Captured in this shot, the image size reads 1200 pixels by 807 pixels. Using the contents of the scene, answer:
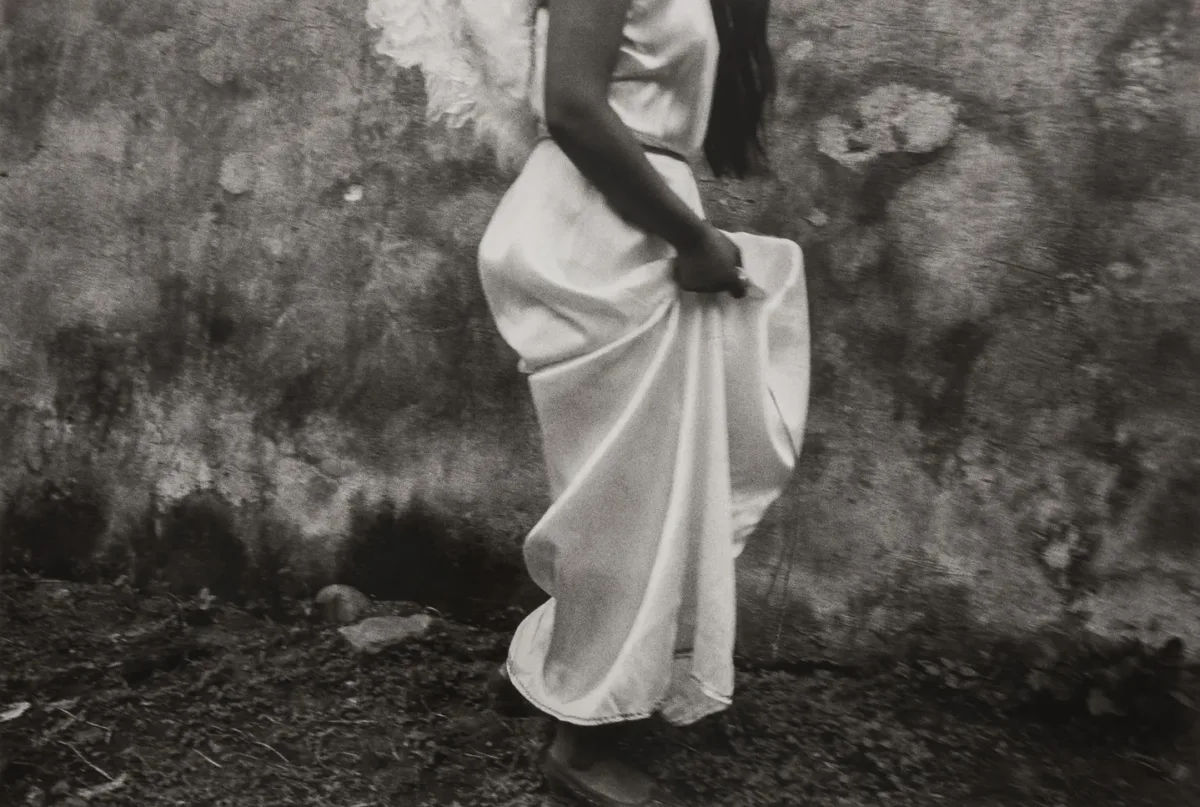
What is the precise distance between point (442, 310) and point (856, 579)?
54.6 inches

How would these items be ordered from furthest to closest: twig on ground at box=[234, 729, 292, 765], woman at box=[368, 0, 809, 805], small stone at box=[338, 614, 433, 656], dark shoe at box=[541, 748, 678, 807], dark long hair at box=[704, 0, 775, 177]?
1. small stone at box=[338, 614, 433, 656]
2. twig on ground at box=[234, 729, 292, 765]
3. dark long hair at box=[704, 0, 775, 177]
4. dark shoe at box=[541, 748, 678, 807]
5. woman at box=[368, 0, 809, 805]

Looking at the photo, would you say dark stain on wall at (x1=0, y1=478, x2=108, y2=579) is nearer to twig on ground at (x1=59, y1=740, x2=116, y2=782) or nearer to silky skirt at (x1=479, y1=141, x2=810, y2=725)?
twig on ground at (x1=59, y1=740, x2=116, y2=782)

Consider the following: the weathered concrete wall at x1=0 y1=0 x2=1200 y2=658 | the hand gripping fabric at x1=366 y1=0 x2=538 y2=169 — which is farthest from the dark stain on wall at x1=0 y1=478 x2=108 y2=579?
the hand gripping fabric at x1=366 y1=0 x2=538 y2=169

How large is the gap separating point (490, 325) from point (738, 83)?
1.01m

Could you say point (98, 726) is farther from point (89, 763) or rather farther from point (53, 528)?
point (53, 528)

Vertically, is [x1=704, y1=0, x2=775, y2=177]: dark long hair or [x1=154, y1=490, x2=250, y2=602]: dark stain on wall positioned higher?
[x1=704, y1=0, x2=775, y2=177]: dark long hair

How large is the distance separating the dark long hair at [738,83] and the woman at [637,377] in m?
0.26

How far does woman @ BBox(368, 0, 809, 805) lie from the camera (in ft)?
5.56

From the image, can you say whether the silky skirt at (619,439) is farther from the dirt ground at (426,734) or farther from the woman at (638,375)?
the dirt ground at (426,734)

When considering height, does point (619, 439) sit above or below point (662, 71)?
below

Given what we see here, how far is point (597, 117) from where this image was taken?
1.61 m

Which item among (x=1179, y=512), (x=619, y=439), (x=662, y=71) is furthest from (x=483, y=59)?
(x=1179, y=512)

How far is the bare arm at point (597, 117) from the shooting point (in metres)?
1.59

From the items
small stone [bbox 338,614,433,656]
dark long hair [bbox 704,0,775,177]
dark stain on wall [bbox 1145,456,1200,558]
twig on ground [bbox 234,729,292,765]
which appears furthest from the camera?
small stone [bbox 338,614,433,656]
